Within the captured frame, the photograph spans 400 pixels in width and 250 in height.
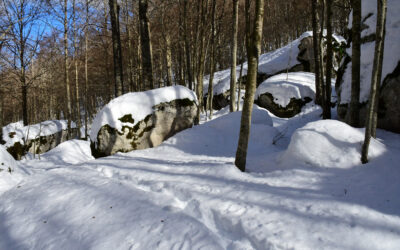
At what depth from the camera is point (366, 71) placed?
4.98 meters

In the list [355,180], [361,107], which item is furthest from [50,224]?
[361,107]

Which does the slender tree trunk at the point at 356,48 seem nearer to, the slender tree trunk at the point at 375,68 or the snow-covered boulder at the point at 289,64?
the slender tree trunk at the point at 375,68

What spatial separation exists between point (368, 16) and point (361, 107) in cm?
251

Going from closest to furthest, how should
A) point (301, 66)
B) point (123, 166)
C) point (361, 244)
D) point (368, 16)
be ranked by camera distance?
point (361, 244) → point (123, 166) → point (368, 16) → point (301, 66)

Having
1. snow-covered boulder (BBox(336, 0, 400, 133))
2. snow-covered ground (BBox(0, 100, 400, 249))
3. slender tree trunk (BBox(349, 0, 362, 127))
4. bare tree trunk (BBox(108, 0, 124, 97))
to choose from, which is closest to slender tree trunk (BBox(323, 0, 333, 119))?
snow-covered boulder (BBox(336, 0, 400, 133))

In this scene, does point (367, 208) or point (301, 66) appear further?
point (301, 66)

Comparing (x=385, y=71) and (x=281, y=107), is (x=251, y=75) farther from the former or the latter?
(x=281, y=107)

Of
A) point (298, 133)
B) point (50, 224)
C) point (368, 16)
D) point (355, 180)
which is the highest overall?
point (368, 16)

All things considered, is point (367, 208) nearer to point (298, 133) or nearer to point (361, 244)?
point (361, 244)

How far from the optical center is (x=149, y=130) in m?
6.70

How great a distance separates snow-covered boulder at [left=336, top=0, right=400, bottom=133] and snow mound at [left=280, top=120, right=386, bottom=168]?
1.09 m

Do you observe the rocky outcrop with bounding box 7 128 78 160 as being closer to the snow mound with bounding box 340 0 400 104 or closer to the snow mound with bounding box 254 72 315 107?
the snow mound with bounding box 254 72 315 107

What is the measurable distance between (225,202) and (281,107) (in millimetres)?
9436

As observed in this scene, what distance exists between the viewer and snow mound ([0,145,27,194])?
4.43 meters
